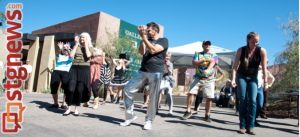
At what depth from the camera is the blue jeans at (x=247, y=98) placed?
3.69 metres

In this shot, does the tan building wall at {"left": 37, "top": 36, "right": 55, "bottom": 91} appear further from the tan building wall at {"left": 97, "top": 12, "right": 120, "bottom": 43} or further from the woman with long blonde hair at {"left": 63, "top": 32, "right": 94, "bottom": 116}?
the woman with long blonde hair at {"left": 63, "top": 32, "right": 94, "bottom": 116}

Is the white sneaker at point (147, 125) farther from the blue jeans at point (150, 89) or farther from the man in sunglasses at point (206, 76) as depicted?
the man in sunglasses at point (206, 76)

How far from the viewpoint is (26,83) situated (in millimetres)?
11625

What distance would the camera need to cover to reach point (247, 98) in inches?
149

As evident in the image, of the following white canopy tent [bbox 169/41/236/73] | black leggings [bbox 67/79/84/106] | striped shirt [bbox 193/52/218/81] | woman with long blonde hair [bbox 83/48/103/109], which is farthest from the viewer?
white canopy tent [bbox 169/41/236/73]

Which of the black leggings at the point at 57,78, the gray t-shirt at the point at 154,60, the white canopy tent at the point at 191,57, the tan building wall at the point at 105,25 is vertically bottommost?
the black leggings at the point at 57,78

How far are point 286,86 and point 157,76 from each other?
777cm

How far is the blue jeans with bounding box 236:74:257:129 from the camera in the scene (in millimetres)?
3693

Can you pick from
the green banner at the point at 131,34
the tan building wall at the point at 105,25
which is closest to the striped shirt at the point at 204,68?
the tan building wall at the point at 105,25

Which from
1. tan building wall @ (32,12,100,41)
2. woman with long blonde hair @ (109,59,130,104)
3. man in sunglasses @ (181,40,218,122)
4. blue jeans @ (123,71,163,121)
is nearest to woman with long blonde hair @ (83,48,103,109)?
woman with long blonde hair @ (109,59,130,104)

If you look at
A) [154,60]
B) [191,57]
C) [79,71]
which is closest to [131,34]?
[191,57]

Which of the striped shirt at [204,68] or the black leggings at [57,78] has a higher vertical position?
the striped shirt at [204,68]

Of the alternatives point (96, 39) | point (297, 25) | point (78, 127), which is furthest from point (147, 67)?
point (96, 39)

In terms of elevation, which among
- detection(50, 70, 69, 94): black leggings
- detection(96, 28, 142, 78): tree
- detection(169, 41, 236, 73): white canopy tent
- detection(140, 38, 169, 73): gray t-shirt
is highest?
detection(96, 28, 142, 78): tree
